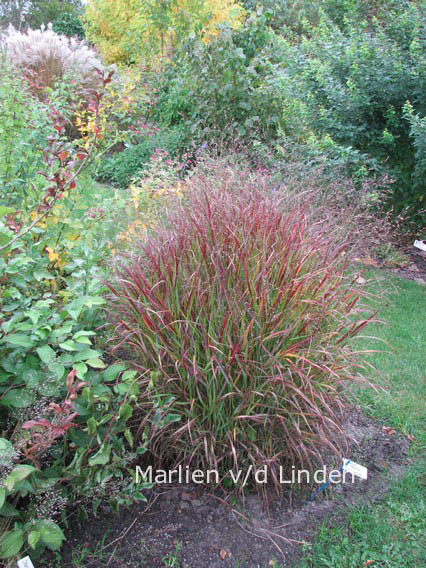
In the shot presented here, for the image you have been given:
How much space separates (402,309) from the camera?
15.3 feet

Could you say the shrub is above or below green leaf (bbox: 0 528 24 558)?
above

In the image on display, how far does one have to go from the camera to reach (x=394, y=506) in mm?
2447

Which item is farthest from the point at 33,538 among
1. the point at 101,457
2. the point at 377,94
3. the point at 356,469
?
the point at 377,94

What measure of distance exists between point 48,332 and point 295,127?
5.22 meters

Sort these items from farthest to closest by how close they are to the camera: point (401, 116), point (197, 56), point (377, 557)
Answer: point (197, 56) → point (401, 116) → point (377, 557)

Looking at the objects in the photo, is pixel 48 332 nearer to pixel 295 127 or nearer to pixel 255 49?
pixel 295 127

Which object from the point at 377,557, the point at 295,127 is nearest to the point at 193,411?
the point at 377,557

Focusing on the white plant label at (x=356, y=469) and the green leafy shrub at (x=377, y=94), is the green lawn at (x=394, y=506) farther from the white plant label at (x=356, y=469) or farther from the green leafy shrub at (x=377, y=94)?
the green leafy shrub at (x=377, y=94)

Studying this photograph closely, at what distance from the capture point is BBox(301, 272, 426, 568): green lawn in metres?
2.20

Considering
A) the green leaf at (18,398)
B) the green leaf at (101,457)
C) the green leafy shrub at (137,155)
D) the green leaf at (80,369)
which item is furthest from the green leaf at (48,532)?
the green leafy shrub at (137,155)

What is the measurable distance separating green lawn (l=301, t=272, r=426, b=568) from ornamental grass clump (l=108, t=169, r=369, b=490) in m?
0.35

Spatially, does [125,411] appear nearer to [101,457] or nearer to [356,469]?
[101,457]

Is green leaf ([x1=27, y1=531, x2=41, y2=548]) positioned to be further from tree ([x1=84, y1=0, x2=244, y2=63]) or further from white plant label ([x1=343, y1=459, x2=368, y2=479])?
tree ([x1=84, y1=0, x2=244, y2=63])

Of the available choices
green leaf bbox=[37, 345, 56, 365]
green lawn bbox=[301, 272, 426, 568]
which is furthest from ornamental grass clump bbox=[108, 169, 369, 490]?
green leaf bbox=[37, 345, 56, 365]
